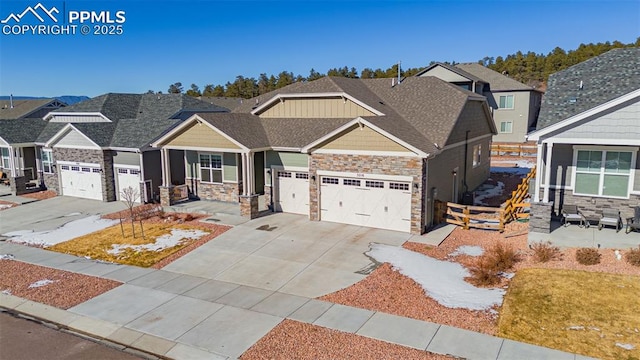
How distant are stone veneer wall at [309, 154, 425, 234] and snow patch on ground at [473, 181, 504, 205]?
22.2 feet

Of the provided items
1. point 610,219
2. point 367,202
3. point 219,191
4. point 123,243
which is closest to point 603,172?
point 610,219

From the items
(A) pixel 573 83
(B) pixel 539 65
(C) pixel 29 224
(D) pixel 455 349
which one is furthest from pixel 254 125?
(B) pixel 539 65

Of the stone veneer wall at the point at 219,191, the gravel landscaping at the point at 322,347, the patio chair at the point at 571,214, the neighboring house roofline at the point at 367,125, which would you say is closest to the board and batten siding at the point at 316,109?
the neighboring house roofline at the point at 367,125

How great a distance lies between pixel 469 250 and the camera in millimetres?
15961

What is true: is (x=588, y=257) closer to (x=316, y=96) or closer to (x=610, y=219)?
(x=610, y=219)

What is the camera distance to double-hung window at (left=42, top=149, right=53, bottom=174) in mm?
29484

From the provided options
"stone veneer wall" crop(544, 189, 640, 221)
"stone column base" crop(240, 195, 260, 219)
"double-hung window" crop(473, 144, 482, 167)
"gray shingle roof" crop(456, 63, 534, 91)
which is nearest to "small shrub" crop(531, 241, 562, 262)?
"stone veneer wall" crop(544, 189, 640, 221)

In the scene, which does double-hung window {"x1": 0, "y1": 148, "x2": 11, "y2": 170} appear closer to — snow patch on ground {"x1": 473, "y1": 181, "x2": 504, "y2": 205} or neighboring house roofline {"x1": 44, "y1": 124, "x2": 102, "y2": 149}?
neighboring house roofline {"x1": 44, "y1": 124, "x2": 102, "y2": 149}

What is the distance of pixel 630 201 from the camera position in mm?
16406

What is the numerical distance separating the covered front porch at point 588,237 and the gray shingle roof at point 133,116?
19935 millimetres

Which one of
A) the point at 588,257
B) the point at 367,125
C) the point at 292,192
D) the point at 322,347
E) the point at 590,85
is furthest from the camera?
the point at 292,192

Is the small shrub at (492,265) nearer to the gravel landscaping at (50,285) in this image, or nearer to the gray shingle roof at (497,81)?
the gravel landscaping at (50,285)

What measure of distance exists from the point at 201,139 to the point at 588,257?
17.1 m

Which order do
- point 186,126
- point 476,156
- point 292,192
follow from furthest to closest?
point 476,156
point 186,126
point 292,192
